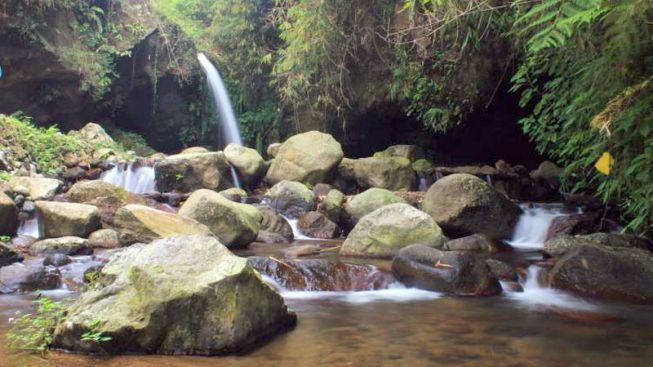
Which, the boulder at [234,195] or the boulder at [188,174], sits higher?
the boulder at [188,174]

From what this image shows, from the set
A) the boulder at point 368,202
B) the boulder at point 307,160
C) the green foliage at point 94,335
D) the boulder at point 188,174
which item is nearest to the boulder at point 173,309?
the green foliage at point 94,335

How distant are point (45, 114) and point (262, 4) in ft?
19.8

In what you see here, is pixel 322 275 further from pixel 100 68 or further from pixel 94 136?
pixel 100 68

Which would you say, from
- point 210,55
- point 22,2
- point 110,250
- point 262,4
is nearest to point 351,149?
point 262,4

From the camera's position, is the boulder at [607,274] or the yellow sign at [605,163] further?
the boulder at [607,274]

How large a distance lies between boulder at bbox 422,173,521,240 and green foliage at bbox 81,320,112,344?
562cm

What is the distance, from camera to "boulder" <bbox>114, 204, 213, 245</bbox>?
21.7ft

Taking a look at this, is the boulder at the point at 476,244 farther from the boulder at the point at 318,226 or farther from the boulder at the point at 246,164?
the boulder at the point at 246,164

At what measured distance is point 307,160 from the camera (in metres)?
11.6

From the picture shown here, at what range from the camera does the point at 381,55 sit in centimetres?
1078

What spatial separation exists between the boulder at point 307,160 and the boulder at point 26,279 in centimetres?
645

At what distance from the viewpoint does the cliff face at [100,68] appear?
13359mm

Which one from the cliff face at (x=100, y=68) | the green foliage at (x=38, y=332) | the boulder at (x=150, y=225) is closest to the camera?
the green foliage at (x=38, y=332)

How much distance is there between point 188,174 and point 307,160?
2321 millimetres
